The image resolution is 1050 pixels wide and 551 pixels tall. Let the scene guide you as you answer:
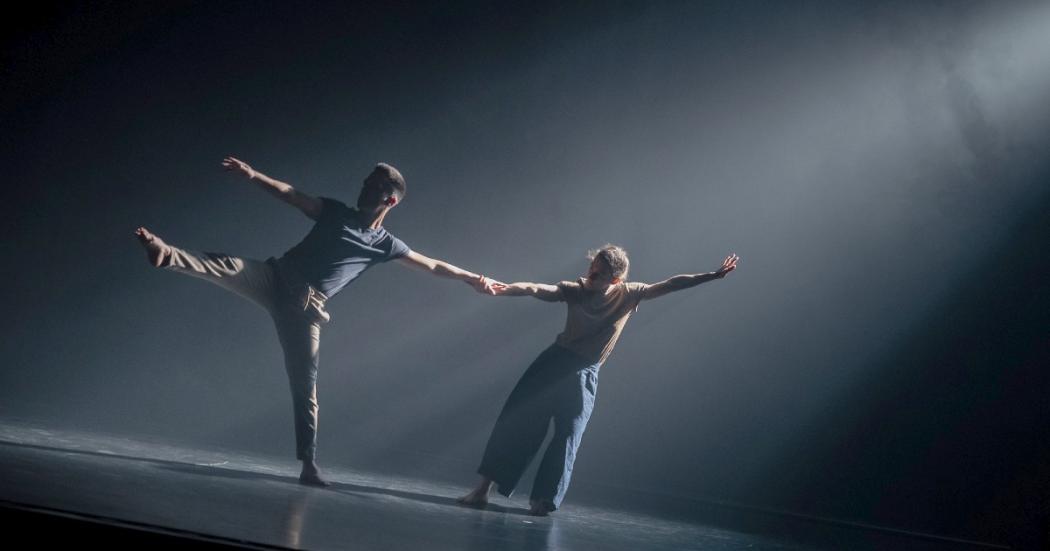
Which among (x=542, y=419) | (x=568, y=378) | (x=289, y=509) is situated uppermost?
(x=568, y=378)

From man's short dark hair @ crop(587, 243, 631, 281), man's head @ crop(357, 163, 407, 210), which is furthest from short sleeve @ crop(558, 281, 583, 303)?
man's head @ crop(357, 163, 407, 210)

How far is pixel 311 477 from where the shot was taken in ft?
10.4

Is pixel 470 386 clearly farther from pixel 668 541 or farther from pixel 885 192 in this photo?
pixel 885 192

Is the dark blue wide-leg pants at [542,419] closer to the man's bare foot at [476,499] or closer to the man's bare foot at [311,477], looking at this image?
the man's bare foot at [476,499]

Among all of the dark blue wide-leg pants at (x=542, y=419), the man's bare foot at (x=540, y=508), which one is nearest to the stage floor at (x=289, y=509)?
the man's bare foot at (x=540, y=508)

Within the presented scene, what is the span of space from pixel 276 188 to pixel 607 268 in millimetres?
1546

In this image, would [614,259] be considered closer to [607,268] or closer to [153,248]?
[607,268]

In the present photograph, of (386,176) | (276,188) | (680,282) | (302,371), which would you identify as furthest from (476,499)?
(276,188)

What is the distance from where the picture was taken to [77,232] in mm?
6133

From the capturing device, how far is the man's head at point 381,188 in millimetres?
3258

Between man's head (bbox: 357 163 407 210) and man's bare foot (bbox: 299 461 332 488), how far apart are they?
1.18m

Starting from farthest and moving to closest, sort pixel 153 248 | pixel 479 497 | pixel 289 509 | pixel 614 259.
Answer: pixel 614 259 → pixel 479 497 → pixel 153 248 → pixel 289 509

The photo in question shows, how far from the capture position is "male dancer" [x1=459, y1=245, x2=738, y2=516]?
134 inches

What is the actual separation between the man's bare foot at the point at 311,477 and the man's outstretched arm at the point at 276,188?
1.14 metres
